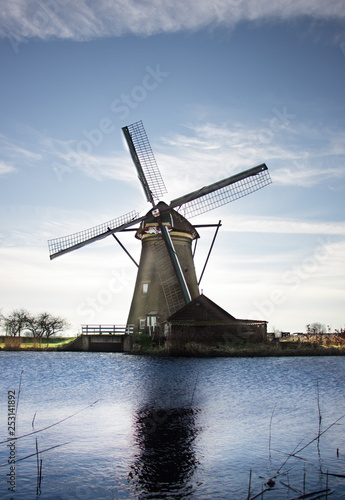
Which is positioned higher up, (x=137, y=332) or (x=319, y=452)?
(x=137, y=332)

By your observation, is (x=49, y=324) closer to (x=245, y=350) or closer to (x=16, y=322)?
(x=16, y=322)

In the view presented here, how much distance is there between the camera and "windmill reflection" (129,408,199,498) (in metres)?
8.24

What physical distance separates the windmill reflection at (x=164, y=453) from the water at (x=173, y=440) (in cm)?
2

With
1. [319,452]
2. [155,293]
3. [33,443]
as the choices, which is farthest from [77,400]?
[155,293]

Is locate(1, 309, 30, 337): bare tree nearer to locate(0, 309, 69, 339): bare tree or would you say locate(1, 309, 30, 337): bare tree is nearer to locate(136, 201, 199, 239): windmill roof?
locate(0, 309, 69, 339): bare tree

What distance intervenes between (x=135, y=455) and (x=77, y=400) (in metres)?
8.53

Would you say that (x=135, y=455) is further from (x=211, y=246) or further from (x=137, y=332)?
(x=137, y=332)

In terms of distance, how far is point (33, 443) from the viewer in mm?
11344

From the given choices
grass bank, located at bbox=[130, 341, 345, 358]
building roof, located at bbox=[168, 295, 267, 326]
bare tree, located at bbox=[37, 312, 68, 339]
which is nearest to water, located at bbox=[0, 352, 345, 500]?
grass bank, located at bbox=[130, 341, 345, 358]

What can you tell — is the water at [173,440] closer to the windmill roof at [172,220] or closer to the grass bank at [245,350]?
the grass bank at [245,350]

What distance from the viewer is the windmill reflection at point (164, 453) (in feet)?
27.0

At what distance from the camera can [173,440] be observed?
1159 centimetres

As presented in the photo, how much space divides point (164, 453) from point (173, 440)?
1216mm

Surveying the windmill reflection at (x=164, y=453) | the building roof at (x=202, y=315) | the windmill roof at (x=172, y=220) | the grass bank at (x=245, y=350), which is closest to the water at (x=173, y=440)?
the windmill reflection at (x=164, y=453)
